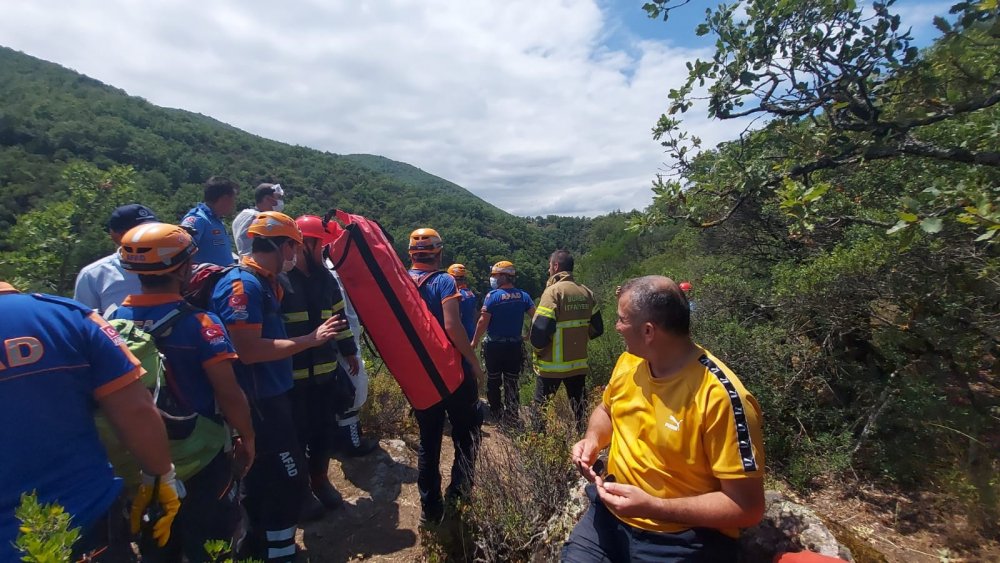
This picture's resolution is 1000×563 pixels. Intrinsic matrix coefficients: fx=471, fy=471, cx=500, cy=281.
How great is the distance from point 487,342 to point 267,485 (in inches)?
116

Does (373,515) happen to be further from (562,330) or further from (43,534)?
(43,534)

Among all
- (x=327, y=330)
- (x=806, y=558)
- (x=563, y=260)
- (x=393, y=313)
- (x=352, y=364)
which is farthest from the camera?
(x=563, y=260)

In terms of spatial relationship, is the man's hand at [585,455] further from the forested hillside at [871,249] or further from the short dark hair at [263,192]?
the short dark hair at [263,192]

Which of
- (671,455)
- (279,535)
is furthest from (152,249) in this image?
(671,455)

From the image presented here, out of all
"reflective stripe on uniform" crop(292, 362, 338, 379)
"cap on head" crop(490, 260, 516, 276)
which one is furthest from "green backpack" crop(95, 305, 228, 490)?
"cap on head" crop(490, 260, 516, 276)

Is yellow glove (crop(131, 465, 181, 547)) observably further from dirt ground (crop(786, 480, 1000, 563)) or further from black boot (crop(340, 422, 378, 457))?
dirt ground (crop(786, 480, 1000, 563))

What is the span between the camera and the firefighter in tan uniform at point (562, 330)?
166 inches

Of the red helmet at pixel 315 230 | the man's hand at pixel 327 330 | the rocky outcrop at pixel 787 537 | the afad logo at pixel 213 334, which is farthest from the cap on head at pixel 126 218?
the rocky outcrop at pixel 787 537

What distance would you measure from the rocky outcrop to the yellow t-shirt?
36 centimetres

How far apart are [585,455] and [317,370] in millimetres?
1832

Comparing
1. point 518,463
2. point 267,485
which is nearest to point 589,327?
point 518,463

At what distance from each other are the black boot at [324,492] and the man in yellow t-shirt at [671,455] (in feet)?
7.12

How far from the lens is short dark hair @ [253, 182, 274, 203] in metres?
4.10

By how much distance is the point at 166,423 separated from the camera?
6.17 feet
